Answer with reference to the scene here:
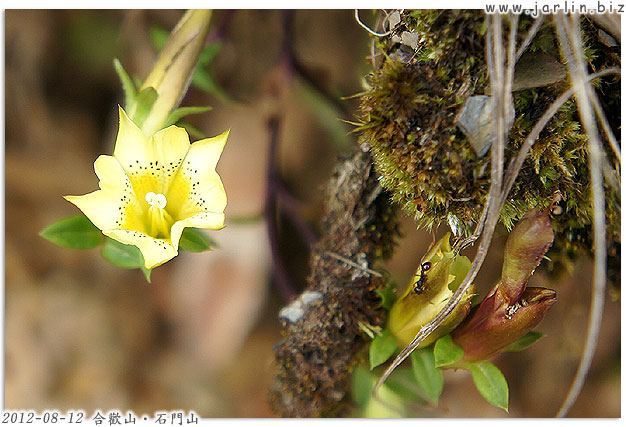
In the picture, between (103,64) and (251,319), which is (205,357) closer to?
(251,319)

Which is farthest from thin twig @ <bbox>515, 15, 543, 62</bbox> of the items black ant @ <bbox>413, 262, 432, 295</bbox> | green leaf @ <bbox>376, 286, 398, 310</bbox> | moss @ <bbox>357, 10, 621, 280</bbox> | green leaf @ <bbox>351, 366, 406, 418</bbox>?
green leaf @ <bbox>351, 366, 406, 418</bbox>

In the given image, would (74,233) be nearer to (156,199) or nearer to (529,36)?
(156,199)

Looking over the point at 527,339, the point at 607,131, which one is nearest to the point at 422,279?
the point at 527,339

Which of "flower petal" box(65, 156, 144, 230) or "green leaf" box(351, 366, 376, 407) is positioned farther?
"green leaf" box(351, 366, 376, 407)

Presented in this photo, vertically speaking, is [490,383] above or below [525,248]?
below

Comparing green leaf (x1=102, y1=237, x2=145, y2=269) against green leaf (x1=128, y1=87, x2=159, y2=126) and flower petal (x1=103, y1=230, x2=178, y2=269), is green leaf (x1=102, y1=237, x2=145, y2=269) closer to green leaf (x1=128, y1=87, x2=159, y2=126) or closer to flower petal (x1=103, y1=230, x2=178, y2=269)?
flower petal (x1=103, y1=230, x2=178, y2=269)

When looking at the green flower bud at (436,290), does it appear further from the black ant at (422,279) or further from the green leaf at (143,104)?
the green leaf at (143,104)

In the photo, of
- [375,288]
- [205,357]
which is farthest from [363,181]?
[205,357]
